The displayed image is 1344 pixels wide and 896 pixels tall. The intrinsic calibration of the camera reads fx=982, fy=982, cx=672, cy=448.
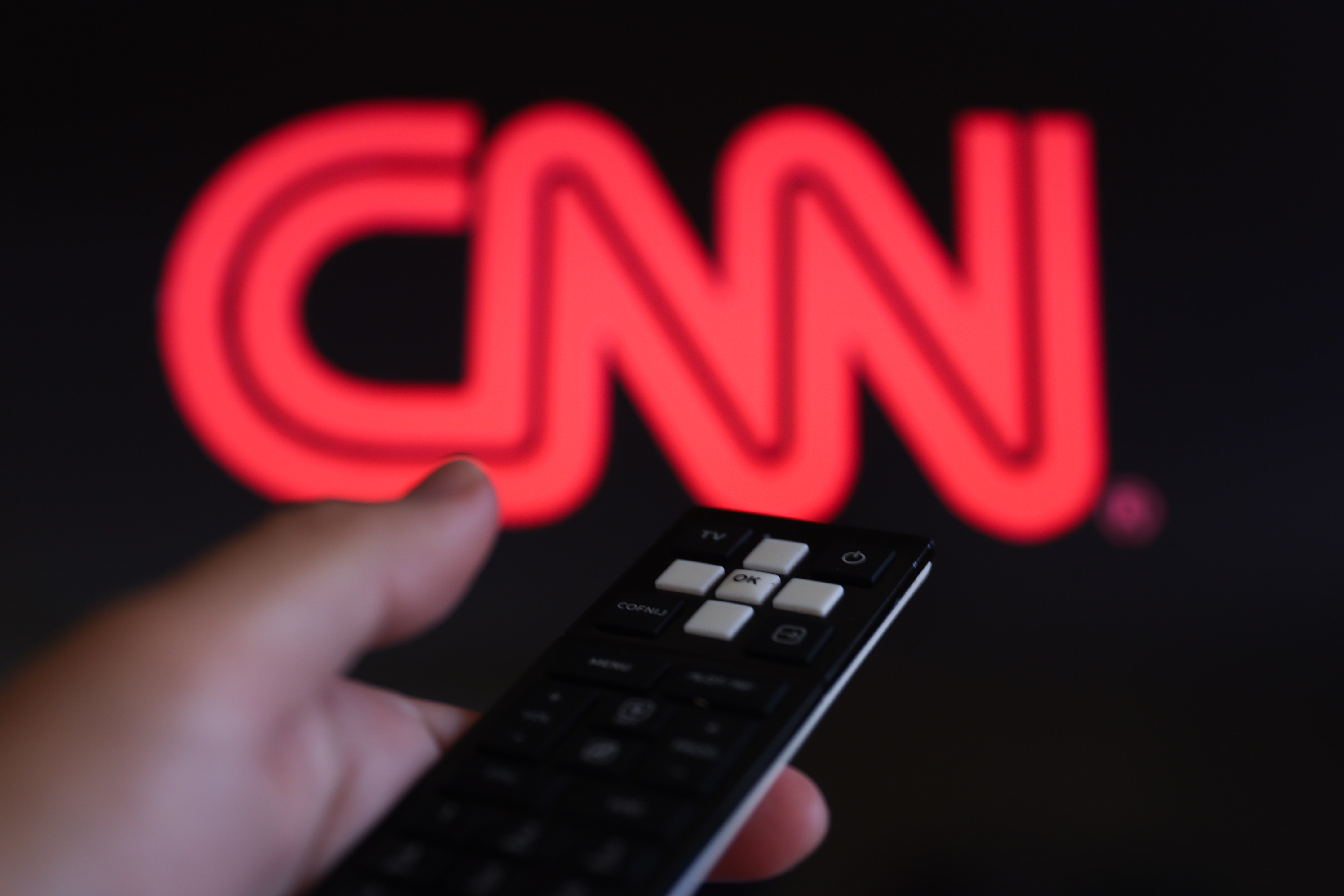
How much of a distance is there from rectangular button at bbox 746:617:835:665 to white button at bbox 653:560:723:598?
42 millimetres

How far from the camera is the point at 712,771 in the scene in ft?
1.21

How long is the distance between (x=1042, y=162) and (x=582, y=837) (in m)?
1.08

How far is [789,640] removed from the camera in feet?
1.43

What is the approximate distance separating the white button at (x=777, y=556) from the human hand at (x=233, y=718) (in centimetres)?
14

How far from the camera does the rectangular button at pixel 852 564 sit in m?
0.47

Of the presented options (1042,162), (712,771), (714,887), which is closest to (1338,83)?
(1042,162)

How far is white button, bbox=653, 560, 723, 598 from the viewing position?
48 cm

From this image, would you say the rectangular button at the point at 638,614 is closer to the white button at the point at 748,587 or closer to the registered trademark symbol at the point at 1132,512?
the white button at the point at 748,587

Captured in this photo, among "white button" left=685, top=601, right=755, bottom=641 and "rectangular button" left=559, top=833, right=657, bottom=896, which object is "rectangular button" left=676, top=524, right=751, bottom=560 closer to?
"white button" left=685, top=601, right=755, bottom=641

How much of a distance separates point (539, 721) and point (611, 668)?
0.04 metres

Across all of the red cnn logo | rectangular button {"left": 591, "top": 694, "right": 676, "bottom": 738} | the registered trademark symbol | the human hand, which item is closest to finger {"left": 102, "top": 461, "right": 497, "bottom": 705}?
the human hand

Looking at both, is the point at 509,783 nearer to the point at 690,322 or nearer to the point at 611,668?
the point at 611,668

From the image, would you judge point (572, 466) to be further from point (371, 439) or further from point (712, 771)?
point (712, 771)

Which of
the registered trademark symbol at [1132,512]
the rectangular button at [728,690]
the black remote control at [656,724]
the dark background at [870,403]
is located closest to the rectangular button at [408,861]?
the black remote control at [656,724]
